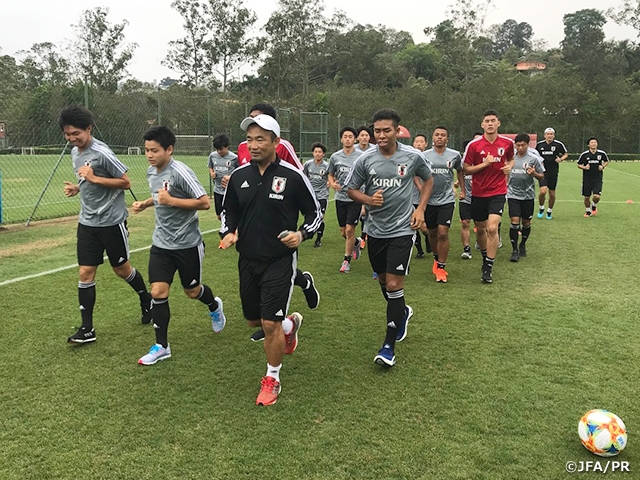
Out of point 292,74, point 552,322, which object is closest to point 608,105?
point 292,74

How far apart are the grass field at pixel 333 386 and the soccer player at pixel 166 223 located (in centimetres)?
40

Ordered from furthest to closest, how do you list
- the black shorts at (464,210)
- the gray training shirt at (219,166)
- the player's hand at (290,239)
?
the gray training shirt at (219,166) < the black shorts at (464,210) < the player's hand at (290,239)

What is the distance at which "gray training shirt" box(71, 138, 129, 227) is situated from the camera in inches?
201

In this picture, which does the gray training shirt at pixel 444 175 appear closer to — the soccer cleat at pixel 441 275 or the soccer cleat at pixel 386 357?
the soccer cleat at pixel 441 275

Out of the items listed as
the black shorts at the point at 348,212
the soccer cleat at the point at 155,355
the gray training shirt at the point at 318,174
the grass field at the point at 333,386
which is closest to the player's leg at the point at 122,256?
the grass field at the point at 333,386

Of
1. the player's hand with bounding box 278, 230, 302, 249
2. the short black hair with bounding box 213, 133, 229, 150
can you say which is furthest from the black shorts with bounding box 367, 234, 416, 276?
the short black hair with bounding box 213, 133, 229, 150

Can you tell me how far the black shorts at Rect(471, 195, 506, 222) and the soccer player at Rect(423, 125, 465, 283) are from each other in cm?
31

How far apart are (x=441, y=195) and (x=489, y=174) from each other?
72 centimetres

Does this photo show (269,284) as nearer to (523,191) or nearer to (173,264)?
(173,264)

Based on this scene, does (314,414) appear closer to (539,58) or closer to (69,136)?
(69,136)

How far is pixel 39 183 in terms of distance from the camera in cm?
1923

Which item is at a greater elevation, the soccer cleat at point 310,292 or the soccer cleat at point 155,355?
the soccer cleat at point 310,292

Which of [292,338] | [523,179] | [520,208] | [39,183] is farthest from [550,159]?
[39,183]

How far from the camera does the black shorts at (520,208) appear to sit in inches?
366
